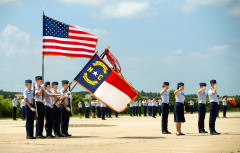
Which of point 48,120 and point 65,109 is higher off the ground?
point 65,109

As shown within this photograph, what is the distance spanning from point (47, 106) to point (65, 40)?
7.54 ft

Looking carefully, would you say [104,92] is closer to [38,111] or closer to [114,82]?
[114,82]

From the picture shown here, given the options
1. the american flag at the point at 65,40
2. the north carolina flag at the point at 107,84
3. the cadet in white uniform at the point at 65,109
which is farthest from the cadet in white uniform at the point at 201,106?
the cadet in white uniform at the point at 65,109

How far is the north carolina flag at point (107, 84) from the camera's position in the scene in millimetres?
11852

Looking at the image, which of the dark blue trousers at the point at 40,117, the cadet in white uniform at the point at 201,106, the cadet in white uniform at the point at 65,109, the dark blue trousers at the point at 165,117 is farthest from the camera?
the cadet in white uniform at the point at 201,106

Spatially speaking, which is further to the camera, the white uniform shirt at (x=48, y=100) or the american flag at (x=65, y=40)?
the white uniform shirt at (x=48, y=100)

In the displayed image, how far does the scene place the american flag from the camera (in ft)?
40.6

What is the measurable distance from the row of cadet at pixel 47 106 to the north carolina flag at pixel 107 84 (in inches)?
34.9

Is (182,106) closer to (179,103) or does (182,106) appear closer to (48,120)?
(179,103)

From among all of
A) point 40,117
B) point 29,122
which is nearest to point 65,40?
point 40,117

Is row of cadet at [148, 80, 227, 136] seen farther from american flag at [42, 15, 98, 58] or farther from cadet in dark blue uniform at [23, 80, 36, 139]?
cadet in dark blue uniform at [23, 80, 36, 139]

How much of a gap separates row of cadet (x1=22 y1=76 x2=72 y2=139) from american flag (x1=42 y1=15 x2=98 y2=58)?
1.08 m

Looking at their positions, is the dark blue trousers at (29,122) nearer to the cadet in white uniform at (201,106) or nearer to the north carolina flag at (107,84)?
the north carolina flag at (107,84)

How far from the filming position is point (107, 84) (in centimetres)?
1191
